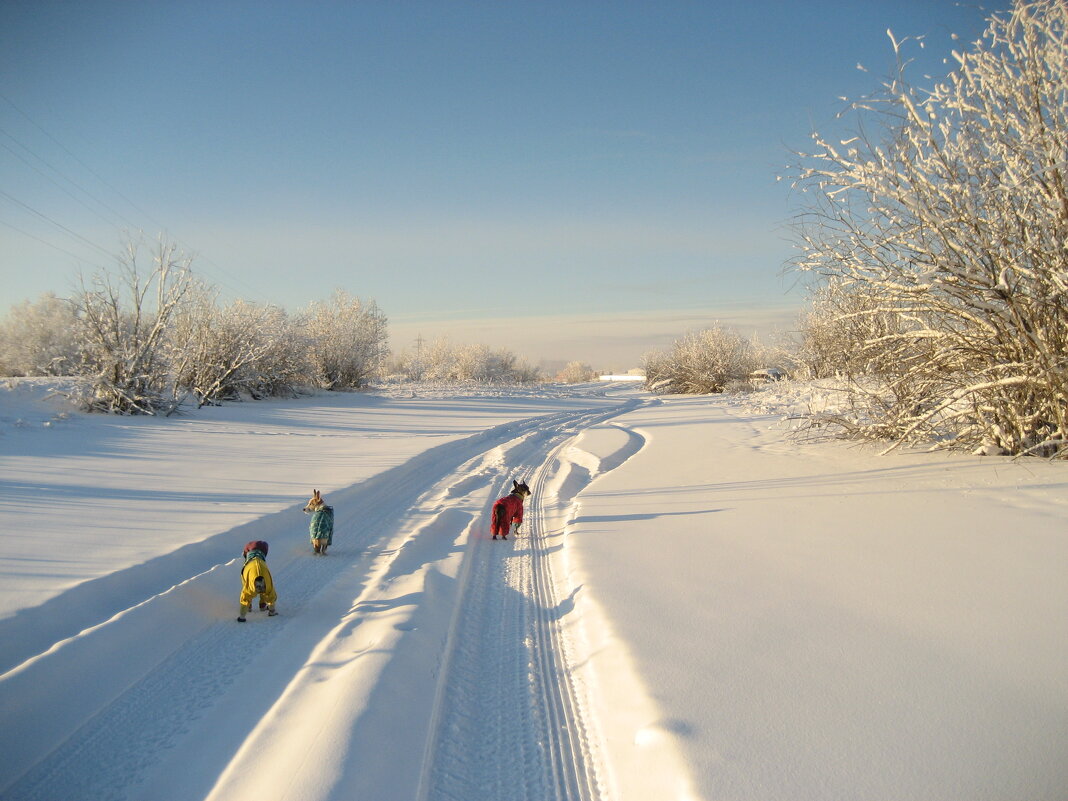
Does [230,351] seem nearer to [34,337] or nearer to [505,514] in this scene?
[34,337]

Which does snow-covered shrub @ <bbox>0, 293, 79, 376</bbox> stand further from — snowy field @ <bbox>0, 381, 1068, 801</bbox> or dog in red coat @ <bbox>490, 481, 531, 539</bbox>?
dog in red coat @ <bbox>490, 481, 531, 539</bbox>

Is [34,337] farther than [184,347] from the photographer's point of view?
Yes

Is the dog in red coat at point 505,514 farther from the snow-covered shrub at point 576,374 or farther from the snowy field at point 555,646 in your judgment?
the snow-covered shrub at point 576,374

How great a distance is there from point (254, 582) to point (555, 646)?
2.21 m

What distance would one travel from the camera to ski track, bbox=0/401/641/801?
8.73 feet

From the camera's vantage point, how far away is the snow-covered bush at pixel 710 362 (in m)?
43.9

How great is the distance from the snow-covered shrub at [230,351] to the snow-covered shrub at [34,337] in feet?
30.6

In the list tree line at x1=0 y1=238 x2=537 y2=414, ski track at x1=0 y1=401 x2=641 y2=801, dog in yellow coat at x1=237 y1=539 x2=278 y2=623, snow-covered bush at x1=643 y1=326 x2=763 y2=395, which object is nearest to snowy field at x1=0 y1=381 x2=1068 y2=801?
ski track at x1=0 y1=401 x2=641 y2=801

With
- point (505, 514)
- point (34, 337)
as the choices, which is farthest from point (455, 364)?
point (505, 514)

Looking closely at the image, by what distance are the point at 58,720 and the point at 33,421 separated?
42.4 ft

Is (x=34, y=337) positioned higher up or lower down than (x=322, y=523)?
higher up

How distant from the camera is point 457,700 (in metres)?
3.30

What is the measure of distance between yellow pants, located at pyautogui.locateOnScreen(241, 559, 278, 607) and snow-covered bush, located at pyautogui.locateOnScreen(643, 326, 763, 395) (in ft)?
139

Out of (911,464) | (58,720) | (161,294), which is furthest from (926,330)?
(161,294)
